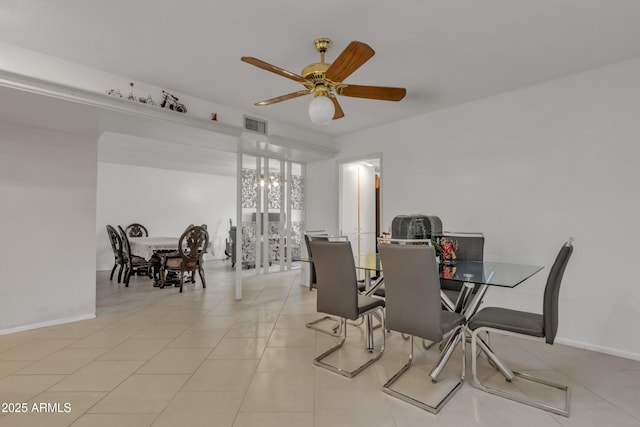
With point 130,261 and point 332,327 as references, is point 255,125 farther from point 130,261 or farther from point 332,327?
point 130,261

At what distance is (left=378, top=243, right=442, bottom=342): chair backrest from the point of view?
6.42ft

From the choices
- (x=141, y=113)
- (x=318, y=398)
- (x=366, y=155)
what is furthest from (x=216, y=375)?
(x=366, y=155)

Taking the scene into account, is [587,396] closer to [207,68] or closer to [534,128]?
[534,128]

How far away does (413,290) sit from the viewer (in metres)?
2.04

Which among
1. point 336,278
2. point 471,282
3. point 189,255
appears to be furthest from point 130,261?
point 471,282

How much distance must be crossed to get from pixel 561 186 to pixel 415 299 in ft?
7.17

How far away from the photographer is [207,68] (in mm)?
2908

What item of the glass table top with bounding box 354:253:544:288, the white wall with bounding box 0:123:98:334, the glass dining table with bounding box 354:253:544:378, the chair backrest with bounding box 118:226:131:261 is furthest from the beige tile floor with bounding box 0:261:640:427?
the chair backrest with bounding box 118:226:131:261

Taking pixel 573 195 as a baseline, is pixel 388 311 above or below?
below

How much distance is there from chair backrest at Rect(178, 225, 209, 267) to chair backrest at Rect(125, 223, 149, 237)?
9.30 ft

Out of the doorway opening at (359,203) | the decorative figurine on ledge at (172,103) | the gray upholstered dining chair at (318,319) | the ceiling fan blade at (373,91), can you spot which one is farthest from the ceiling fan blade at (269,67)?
the doorway opening at (359,203)

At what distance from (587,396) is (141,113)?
4.34m

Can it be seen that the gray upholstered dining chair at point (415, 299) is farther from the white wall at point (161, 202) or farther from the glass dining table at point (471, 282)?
the white wall at point (161, 202)

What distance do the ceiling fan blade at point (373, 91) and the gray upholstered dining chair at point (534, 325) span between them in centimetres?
158
